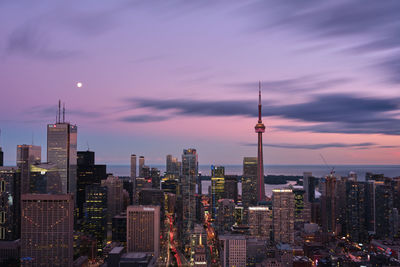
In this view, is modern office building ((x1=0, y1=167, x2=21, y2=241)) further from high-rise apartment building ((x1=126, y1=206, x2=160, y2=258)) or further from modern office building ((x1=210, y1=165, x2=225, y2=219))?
modern office building ((x1=210, y1=165, x2=225, y2=219))

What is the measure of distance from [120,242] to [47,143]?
138 ft

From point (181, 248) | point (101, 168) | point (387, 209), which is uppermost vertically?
point (101, 168)

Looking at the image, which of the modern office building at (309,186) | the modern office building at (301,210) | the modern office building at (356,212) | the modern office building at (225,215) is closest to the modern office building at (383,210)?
the modern office building at (356,212)

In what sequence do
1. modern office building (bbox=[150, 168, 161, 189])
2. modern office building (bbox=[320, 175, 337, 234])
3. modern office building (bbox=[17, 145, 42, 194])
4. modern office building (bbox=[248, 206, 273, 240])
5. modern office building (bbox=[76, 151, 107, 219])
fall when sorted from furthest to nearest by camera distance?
1. modern office building (bbox=[150, 168, 161, 189])
2. modern office building (bbox=[76, 151, 107, 219])
3. modern office building (bbox=[320, 175, 337, 234])
4. modern office building (bbox=[248, 206, 273, 240])
5. modern office building (bbox=[17, 145, 42, 194])

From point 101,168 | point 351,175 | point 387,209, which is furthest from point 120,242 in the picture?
point 351,175

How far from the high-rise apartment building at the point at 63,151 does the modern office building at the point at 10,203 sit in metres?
16.8

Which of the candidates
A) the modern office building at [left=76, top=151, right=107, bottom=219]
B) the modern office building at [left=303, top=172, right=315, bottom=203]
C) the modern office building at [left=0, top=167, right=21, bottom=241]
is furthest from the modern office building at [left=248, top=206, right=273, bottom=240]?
the modern office building at [left=0, top=167, right=21, bottom=241]

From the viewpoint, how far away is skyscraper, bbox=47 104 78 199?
4205 inches

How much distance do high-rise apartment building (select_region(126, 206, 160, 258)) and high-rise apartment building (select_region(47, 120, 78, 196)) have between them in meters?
35.2

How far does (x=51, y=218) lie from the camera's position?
63094 millimetres

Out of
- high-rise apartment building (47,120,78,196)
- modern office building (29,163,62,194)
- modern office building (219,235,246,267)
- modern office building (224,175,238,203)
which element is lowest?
modern office building (219,235,246,267)

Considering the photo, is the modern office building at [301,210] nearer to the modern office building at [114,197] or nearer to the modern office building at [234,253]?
the modern office building at [234,253]

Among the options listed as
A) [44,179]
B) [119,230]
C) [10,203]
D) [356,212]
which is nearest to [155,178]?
[44,179]

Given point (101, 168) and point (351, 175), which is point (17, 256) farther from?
point (351, 175)
